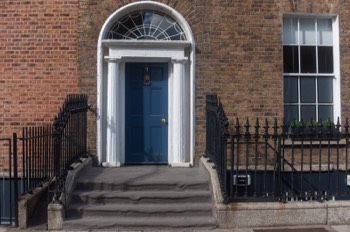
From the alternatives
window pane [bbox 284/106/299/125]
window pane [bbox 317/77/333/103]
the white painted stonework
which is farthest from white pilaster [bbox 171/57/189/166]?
window pane [bbox 317/77/333/103]

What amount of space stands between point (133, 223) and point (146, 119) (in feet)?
9.69

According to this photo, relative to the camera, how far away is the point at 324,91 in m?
9.09

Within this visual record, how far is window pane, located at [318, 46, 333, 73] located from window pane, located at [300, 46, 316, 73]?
0.13 meters

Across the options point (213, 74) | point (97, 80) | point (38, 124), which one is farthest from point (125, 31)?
point (38, 124)

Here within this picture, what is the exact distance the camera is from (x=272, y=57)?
8789 mm

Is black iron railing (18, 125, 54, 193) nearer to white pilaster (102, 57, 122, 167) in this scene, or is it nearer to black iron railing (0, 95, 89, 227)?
black iron railing (0, 95, 89, 227)

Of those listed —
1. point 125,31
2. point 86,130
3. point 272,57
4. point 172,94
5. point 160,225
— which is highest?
point 125,31

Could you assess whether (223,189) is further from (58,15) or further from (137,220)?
(58,15)

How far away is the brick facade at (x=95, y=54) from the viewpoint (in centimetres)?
860

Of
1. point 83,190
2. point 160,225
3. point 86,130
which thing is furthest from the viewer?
point 86,130

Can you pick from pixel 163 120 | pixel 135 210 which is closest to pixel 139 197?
pixel 135 210

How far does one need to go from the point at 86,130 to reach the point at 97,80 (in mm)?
1047

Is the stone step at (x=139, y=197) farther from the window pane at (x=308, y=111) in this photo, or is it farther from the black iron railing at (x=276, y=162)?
the window pane at (x=308, y=111)

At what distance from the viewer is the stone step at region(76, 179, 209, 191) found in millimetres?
6902
